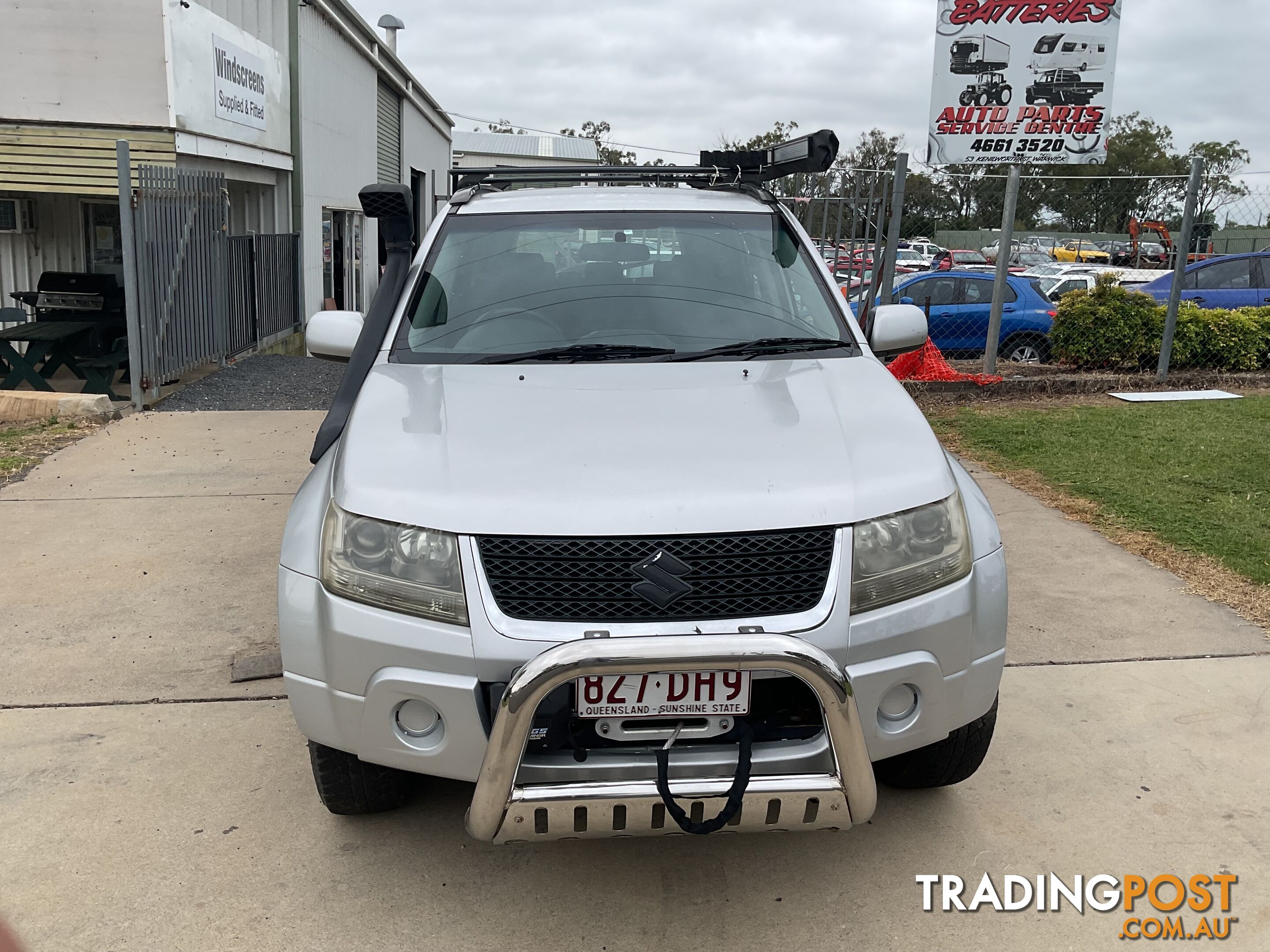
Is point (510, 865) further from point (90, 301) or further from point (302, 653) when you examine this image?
point (90, 301)

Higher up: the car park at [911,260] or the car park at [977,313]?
the car park at [911,260]

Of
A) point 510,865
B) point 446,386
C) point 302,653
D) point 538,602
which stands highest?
point 446,386

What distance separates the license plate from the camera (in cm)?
255

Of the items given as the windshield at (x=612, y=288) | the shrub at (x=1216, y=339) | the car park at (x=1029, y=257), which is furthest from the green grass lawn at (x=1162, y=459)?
the car park at (x=1029, y=257)

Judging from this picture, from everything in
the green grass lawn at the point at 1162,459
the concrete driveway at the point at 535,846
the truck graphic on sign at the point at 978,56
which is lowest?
the concrete driveway at the point at 535,846

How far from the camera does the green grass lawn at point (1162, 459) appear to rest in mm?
6082

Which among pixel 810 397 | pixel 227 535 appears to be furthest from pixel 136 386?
pixel 810 397

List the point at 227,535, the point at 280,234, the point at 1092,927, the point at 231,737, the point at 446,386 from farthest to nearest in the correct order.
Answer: the point at 280,234 → the point at 227,535 → the point at 231,737 → the point at 446,386 → the point at 1092,927

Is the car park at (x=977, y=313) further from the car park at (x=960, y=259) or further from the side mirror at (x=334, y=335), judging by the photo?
the car park at (x=960, y=259)

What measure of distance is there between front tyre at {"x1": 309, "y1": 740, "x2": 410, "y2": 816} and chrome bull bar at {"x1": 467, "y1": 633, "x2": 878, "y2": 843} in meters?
0.56

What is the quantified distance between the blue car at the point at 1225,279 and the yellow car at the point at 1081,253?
2555 centimetres

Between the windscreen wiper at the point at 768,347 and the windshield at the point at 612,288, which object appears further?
the windshield at the point at 612,288

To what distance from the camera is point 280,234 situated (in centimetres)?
1511

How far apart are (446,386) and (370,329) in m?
0.63
